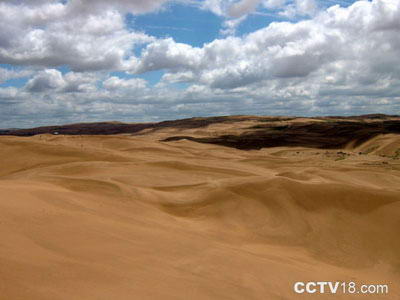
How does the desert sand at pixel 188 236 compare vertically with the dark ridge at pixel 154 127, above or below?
below

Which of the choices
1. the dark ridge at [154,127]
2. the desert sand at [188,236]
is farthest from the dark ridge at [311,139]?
the dark ridge at [154,127]

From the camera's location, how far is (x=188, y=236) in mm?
5086

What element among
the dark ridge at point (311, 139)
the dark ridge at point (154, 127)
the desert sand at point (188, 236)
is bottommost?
the desert sand at point (188, 236)

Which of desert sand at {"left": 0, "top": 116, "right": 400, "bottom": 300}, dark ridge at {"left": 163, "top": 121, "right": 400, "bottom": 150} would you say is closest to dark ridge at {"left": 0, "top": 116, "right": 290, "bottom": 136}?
dark ridge at {"left": 163, "top": 121, "right": 400, "bottom": 150}

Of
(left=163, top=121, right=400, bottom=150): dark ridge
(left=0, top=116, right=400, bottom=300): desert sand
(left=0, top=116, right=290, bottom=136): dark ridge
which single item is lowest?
(left=0, top=116, right=400, bottom=300): desert sand

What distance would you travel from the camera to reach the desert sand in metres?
3.22

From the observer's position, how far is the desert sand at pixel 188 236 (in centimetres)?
322

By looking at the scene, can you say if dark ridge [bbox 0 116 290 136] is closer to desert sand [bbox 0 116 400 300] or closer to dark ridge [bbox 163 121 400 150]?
dark ridge [bbox 163 121 400 150]

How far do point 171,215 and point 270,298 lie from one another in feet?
10.7

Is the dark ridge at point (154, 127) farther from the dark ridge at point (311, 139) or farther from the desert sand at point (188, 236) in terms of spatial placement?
the desert sand at point (188, 236)

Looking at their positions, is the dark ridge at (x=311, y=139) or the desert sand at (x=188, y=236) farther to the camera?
the dark ridge at (x=311, y=139)

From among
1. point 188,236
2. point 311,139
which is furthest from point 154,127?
point 188,236

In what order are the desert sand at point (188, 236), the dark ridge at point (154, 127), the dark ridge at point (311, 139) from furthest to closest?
1. the dark ridge at point (154, 127)
2. the dark ridge at point (311, 139)
3. the desert sand at point (188, 236)

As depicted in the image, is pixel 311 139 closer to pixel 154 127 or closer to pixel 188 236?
pixel 188 236
